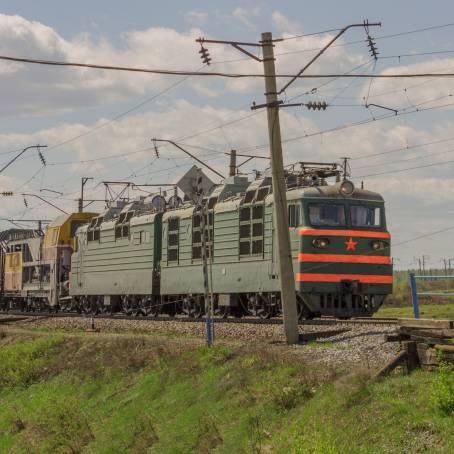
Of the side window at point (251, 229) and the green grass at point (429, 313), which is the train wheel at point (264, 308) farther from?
the green grass at point (429, 313)

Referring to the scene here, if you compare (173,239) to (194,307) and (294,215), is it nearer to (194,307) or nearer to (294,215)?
(194,307)

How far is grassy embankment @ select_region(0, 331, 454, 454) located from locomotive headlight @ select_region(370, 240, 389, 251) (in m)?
7.87

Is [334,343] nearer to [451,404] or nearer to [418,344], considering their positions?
[418,344]

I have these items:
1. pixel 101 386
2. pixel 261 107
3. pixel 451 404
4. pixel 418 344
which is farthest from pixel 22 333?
pixel 451 404

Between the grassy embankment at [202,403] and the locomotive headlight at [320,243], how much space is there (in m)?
5.97

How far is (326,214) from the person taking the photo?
83.1 ft

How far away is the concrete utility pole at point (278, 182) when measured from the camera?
64.3ft

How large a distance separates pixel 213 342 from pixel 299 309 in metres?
6.52

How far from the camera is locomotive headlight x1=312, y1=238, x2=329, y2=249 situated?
2484 cm

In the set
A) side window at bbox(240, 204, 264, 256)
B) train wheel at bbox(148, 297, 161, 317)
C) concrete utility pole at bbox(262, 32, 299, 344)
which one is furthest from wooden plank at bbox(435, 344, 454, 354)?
train wheel at bbox(148, 297, 161, 317)

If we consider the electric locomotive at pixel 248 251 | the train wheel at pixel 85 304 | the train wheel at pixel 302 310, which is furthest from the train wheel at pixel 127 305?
the train wheel at pixel 302 310

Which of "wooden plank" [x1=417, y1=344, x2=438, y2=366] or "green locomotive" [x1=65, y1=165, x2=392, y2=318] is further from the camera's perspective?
"green locomotive" [x1=65, y1=165, x2=392, y2=318]

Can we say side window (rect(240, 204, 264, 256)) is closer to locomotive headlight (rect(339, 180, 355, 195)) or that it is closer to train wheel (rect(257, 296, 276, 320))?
train wheel (rect(257, 296, 276, 320))

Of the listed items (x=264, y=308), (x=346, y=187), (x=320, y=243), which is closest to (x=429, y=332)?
(x=320, y=243)
